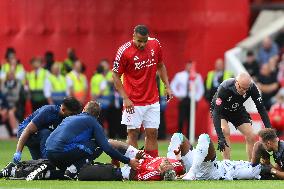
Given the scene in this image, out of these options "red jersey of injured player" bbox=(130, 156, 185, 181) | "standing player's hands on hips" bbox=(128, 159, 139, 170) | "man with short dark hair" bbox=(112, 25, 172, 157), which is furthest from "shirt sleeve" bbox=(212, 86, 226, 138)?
"standing player's hands on hips" bbox=(128, 159, 139, 170)

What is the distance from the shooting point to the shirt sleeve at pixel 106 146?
1762cm

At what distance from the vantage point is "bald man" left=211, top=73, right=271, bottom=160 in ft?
64.4

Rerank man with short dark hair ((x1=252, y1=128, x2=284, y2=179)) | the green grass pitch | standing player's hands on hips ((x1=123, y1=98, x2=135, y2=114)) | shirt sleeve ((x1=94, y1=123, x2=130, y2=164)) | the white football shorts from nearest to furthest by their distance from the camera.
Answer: the green grass pitch < shirt sleeve ((x1=94, y1=123, x2=130, y2=164)) < man with short dark hair ((x1=252, y1=128, x2=284, y2=179)) < standing player's hands on hips ((x1=123, y1=98, x2=135, y2=114)) < the white football shorts

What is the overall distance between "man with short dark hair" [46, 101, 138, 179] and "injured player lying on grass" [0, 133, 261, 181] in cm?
22

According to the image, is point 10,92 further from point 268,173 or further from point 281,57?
point 268,173

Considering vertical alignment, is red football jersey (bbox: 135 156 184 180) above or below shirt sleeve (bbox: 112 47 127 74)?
below

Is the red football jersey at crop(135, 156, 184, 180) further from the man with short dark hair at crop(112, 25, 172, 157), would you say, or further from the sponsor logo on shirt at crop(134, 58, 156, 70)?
the sponsor logo on shirt at crop(134, 58, 156, 70)

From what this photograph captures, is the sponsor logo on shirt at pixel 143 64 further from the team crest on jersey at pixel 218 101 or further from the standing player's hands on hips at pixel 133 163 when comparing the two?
the standing player's hands on hips at pixel 133 163

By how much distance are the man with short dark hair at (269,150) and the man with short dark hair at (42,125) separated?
2689 millimetres

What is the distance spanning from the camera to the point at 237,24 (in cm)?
3459

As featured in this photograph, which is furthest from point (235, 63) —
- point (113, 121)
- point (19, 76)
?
point (19, 76)

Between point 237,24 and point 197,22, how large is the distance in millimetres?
1118

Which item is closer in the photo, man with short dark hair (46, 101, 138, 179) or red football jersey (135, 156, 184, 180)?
man with short dark hair (46, 101, 138, 179)

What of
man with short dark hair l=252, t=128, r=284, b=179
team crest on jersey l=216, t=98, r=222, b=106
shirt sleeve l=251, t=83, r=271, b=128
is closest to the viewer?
man with short dark hair l=252, t=128, r=284, b=179
